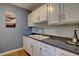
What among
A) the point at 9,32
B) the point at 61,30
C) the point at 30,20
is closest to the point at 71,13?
the point at 61,30

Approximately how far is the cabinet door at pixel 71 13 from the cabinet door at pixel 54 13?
0.20 metres

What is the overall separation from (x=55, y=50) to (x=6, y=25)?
1835mm

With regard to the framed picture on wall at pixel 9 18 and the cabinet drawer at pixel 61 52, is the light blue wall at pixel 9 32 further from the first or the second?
the cabinet drawer at pixel 61 52

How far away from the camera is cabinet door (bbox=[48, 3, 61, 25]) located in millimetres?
1816

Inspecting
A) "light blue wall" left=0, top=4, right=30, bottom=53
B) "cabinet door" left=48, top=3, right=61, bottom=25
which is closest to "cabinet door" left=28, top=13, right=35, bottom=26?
"light blue wall" left=0, top=4, right=30, bottom=53

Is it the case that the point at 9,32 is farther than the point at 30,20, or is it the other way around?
the point at 30,20

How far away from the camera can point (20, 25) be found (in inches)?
127

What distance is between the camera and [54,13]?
1938 mm

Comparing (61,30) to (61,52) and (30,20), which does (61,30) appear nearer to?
(61,52)

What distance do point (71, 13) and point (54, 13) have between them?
49 centimetres

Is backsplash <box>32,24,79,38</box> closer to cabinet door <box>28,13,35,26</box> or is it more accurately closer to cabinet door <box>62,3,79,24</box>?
cabinet door <box>62,3,79,24</box>

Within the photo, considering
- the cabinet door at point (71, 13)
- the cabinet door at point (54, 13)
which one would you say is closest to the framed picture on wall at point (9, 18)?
the cabinet door at point (54, 13)

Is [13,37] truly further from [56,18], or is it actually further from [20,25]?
[56,18]

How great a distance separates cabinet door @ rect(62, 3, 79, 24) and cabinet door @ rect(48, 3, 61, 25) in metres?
0.20
